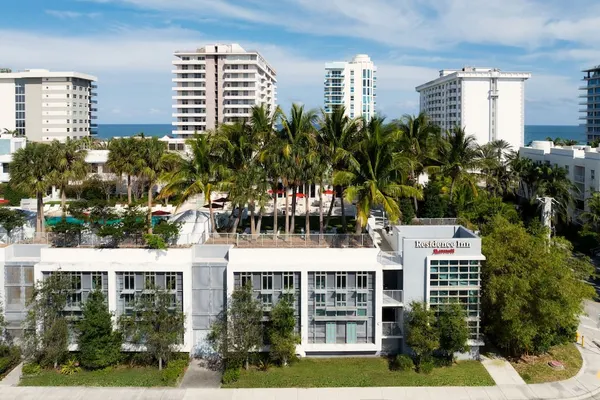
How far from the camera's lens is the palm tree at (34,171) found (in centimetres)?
3525

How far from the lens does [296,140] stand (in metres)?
35.1

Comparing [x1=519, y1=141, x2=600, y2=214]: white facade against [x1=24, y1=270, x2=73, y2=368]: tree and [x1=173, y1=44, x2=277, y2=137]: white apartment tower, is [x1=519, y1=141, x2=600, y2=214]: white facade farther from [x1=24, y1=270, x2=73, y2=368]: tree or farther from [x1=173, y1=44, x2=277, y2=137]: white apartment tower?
[x1=173, y1=44, x2=277, y2=137]: white apartment tower

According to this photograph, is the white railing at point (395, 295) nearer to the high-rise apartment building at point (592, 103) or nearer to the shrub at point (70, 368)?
the shrub at point (70, 368)

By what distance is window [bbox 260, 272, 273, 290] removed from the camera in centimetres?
2958

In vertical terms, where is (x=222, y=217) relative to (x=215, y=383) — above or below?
above

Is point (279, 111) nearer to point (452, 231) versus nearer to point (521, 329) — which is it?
point (452, 231)

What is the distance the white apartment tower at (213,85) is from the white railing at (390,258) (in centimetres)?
8342

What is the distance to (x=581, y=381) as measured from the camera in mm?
28156

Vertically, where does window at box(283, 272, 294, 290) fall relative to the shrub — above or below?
above

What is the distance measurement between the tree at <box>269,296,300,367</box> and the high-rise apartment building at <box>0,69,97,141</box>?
122 metres

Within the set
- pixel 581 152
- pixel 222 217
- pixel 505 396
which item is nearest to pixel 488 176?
pixel 581 152

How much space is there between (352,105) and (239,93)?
42487 mm

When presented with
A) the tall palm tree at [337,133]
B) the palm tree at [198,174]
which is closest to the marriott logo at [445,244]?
the tall palm tree at [337,133]

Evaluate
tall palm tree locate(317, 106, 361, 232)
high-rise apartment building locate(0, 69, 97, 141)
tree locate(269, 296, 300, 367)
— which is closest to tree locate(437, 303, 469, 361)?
tree locate(269, 296, 300, 367)
